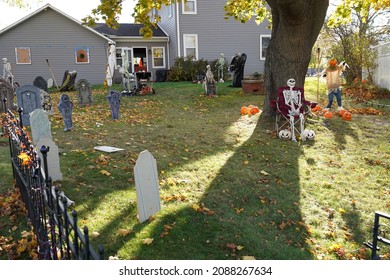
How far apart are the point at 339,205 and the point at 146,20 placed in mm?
8835

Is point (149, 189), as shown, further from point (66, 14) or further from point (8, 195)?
point (66, 14)

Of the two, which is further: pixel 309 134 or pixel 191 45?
pixel 191 45

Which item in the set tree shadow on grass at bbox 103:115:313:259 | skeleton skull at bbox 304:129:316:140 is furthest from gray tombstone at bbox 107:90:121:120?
skeleton skull at bbox 304:129:316:140

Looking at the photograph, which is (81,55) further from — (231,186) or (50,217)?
(50,217)

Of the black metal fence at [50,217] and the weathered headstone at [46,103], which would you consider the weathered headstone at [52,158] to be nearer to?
the black metal fence at [50,217]

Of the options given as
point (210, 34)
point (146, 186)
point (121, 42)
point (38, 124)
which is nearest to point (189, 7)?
point (210, 34)

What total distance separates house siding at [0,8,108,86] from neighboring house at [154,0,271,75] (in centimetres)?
506

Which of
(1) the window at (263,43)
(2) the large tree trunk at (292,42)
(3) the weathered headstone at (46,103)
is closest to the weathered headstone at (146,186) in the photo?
(2) the large tree trunk at (292,42)

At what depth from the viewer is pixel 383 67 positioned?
61.1ft

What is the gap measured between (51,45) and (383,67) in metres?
20.1

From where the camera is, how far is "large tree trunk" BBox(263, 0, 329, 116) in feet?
31.8

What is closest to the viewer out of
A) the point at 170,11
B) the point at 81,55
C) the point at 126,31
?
the point at 81,55

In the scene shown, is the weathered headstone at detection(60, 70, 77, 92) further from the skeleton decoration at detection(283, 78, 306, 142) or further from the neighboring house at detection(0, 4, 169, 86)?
the skeleton decoration at detection(283, 78, 306, 142)

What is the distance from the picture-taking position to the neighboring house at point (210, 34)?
84.7 ft
